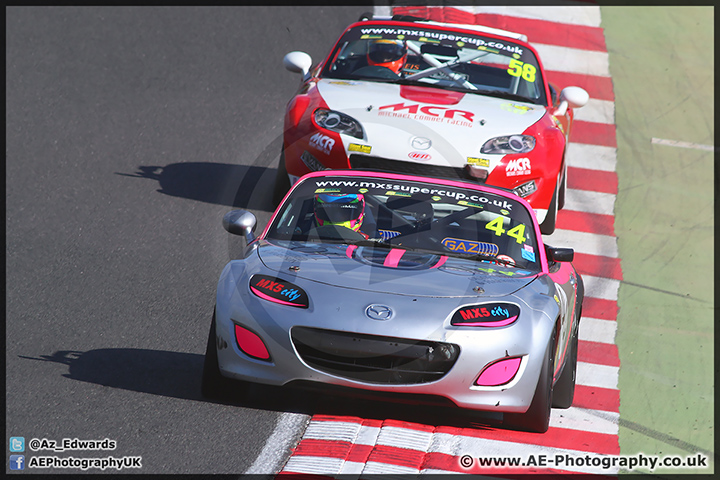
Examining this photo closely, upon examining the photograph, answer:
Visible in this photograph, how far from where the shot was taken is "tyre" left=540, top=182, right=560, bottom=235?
895cm

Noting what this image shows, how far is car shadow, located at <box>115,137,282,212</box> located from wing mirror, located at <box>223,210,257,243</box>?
3.31 meters

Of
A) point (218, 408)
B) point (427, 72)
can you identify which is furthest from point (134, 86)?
point (218, 408)

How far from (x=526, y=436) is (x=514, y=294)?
3.01 feet

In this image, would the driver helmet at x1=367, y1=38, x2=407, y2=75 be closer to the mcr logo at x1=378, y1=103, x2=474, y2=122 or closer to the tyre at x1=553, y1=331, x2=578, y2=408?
the mcr logo at x1=378, y1=103, x2=474, y2=122

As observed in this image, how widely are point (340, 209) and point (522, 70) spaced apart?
4.14m

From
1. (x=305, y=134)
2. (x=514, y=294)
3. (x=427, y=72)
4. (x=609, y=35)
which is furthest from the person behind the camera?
(x=609, y=35)

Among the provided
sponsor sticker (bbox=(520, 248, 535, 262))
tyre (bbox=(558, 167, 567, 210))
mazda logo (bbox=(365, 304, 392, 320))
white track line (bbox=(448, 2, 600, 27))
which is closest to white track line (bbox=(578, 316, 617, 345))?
sponsor sticker (bbox=(520, 248, 535, 262))

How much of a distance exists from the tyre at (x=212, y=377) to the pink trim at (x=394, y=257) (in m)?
1.07

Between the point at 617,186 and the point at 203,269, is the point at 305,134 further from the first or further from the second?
the point at 617,186

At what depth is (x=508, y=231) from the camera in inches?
249

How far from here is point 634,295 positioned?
888cm

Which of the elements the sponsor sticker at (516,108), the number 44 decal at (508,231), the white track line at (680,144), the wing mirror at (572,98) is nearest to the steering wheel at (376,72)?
the sponsor sticker at (516,108)

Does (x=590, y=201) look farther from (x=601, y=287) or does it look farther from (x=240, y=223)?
(x=240, y=223)

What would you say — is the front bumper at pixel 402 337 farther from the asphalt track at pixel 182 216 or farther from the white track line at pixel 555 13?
the white track line at pixel 555 13
